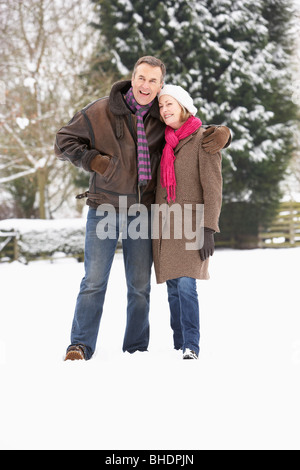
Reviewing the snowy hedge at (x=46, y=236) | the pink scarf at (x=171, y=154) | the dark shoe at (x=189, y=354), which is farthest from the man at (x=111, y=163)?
the snowy hedge at (x=46, y=236)

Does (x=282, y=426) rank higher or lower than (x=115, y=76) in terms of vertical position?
lower

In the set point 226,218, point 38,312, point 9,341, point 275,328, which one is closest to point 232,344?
point 275,328

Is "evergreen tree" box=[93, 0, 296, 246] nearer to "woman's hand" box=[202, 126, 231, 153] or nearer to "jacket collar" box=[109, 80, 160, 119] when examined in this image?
"jacket collar" box=[109, 80, 160, 119]

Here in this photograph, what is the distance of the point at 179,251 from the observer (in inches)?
119

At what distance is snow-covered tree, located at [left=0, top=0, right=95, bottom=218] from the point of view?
40.7ft

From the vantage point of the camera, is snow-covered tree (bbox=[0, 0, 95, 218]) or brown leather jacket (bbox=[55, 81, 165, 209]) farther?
snow-covered tree (bbox=[0, 0, 95, 218])

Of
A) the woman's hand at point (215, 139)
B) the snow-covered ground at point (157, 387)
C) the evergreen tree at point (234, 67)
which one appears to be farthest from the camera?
the evergreen tree at point (234, 67)

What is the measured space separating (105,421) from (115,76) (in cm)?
1163

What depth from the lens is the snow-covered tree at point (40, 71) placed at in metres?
12.4

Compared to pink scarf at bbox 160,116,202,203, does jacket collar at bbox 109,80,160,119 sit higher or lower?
higher

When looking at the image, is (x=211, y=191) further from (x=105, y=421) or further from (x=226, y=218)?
(x=226, y=218)
